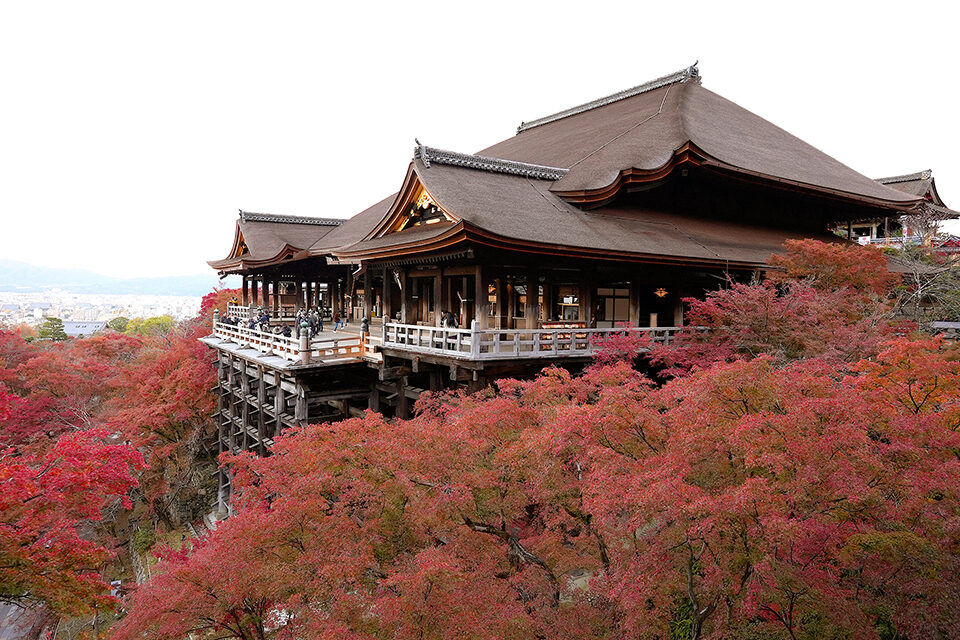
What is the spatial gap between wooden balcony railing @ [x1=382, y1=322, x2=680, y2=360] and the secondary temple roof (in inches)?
74.2

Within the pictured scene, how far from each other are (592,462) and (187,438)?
23.7 meters

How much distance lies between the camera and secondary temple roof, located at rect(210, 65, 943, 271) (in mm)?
13234

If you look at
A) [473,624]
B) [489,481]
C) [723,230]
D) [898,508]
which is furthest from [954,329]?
[473,624]

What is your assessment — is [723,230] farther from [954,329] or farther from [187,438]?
[187,438]

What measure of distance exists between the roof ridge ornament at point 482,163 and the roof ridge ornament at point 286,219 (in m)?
17.6

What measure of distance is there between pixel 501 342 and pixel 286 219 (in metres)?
22.8

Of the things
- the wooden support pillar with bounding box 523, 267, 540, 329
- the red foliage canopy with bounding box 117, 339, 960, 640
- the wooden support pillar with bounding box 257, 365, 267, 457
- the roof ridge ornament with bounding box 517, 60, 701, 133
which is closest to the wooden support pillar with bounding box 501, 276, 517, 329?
the wooden support pillar with bounding box 523, 267, 540, 329

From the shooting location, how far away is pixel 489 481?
21.7ft

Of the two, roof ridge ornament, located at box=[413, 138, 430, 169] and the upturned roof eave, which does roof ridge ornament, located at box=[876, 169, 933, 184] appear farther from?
roof ridge ornament, located at box=[413, 138, 430, 169]

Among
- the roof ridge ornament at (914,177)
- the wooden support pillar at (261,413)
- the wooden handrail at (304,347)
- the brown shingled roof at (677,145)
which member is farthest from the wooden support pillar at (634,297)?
the roof ridge ornament at (914,177)

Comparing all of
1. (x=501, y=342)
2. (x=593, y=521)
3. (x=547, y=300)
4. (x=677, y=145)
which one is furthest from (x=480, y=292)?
(x=677, y=145)

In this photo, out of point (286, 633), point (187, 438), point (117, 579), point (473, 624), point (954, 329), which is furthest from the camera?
point (187, 438)

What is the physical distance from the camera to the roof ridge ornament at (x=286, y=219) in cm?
2939

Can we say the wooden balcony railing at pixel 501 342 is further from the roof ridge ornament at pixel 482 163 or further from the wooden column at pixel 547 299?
the roof ridge ornament at pixel 482 163
